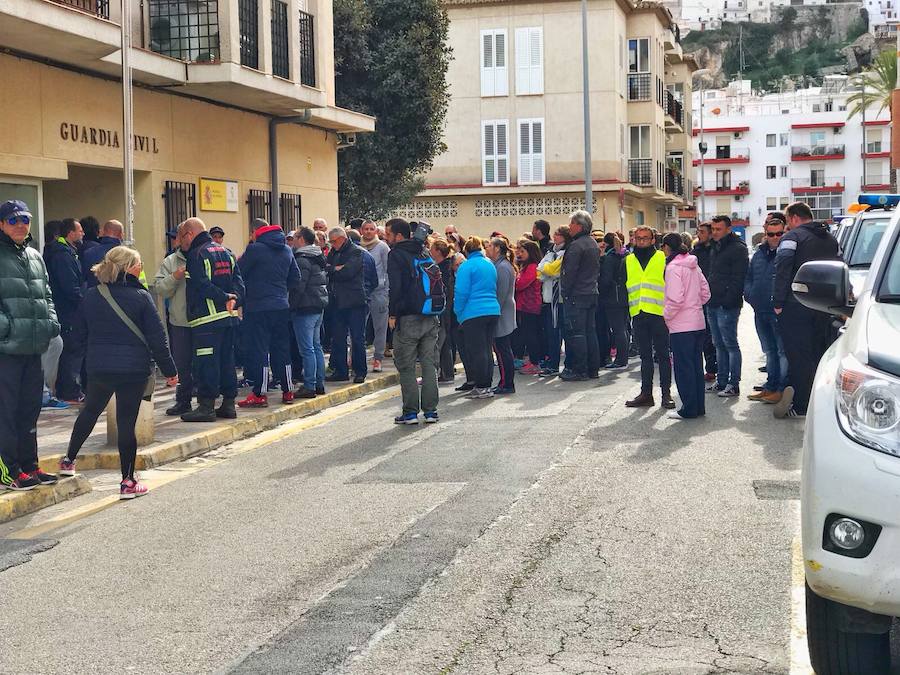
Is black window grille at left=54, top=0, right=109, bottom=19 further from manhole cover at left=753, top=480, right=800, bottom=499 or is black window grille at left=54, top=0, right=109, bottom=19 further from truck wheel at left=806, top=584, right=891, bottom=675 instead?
truck wheel at left=806, top=584, right=891, bottom=675

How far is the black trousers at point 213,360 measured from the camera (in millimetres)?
11898

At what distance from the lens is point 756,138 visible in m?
113

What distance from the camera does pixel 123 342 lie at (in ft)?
29.0

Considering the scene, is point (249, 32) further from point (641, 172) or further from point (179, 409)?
point (641, 172)

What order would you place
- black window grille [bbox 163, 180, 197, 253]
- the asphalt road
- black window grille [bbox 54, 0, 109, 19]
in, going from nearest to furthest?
the asphalt road → black window grille [bbox 54, 0, 109, 19] → black window grille [bbox 163, 180, 197, 253]

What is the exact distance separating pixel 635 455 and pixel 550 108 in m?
39.4

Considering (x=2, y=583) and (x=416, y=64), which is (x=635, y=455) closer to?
(x=2, y=583)

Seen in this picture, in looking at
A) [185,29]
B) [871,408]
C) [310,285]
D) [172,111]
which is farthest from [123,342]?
[185,29]

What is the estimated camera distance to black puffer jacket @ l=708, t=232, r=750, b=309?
13406 millimetres

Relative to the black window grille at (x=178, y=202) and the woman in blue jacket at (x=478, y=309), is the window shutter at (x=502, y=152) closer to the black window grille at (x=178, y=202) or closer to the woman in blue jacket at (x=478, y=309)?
the black window grille at (x=178, y=202)

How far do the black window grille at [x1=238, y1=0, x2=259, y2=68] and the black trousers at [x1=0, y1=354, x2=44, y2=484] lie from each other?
1137 cm

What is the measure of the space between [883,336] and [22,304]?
603 cm

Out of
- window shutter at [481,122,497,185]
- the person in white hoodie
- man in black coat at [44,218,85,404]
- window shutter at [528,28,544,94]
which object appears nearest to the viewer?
man in black coat at [44,218,85,404]

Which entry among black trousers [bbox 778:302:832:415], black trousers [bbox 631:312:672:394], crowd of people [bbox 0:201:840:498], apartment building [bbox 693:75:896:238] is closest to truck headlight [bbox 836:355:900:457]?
crowd of people [bbox 0:201:840:498]
